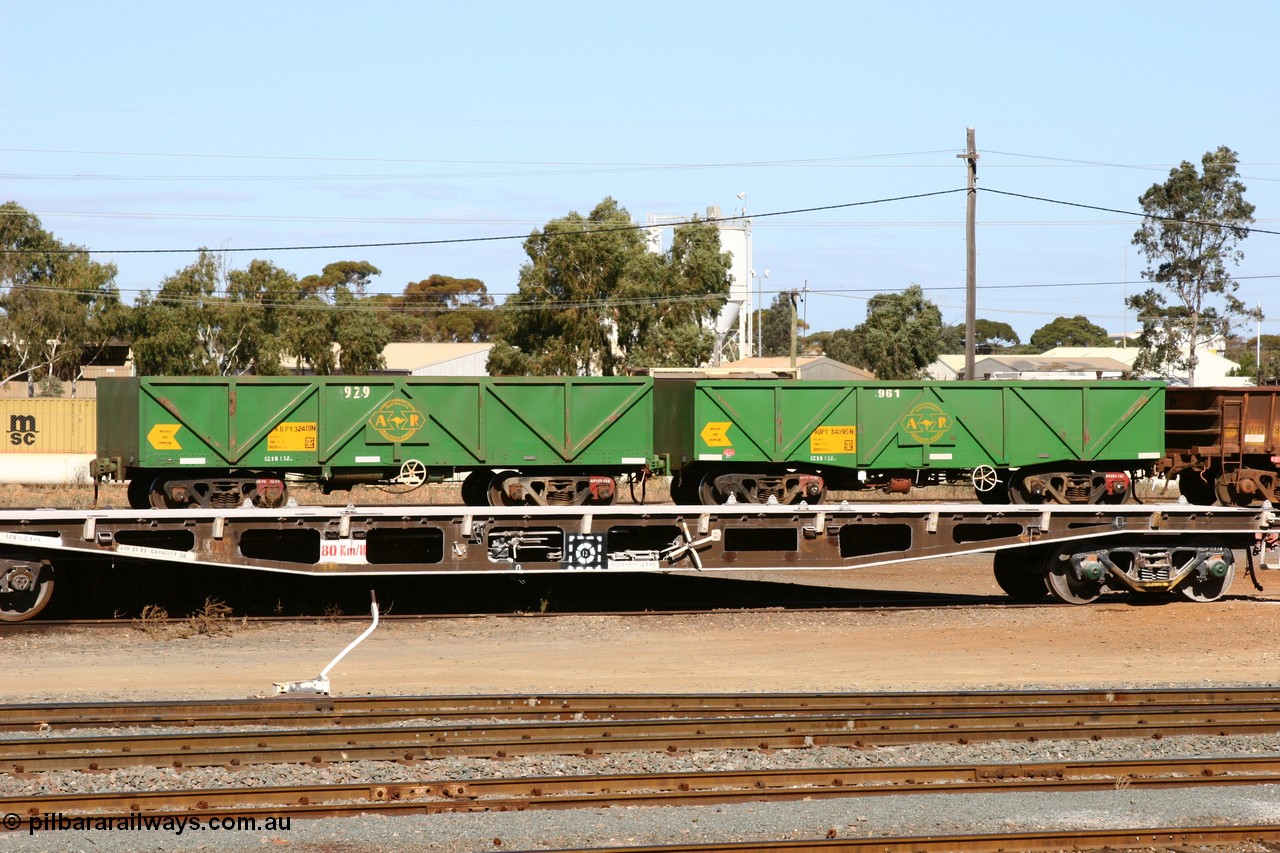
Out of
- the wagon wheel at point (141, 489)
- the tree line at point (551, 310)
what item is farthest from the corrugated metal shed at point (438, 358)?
the wagon wheel at point (141, 489)

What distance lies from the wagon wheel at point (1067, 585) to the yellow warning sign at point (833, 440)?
325 cm

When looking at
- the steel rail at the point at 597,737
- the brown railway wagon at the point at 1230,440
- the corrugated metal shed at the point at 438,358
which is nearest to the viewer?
the steel rail at the point at 597,737

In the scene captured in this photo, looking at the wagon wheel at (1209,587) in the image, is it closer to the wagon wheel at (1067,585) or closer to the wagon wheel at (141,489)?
the wagon wheel at (1067,585)

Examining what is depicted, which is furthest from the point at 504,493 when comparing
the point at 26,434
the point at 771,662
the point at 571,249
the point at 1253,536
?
the point at 571,249

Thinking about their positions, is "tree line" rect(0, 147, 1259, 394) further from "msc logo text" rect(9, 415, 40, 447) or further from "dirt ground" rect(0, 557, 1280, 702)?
"dirt ground" rect(0, 557, 1280, 702)

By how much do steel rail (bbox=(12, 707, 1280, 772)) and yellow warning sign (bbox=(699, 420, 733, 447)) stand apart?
7769 mm

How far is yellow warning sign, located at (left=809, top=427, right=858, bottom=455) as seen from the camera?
18594 millimetres

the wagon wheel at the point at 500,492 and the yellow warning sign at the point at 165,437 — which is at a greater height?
the yellow warning sign at the point at 165,437

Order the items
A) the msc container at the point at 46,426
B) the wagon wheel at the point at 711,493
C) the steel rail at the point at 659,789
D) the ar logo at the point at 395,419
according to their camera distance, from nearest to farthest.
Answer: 1. the steel rail at the point at 659,789
2. the ar logo at the point at 395,419
3. the wagon wheel at the point at 711,493
4. the msc container at the point at 46,426

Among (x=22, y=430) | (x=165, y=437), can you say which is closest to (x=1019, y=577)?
(x=165, y=437)

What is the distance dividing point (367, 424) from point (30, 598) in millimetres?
4859

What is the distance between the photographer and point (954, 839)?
755cm

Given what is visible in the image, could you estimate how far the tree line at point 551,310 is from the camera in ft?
168

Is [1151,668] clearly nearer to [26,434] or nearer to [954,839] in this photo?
[954,839]
